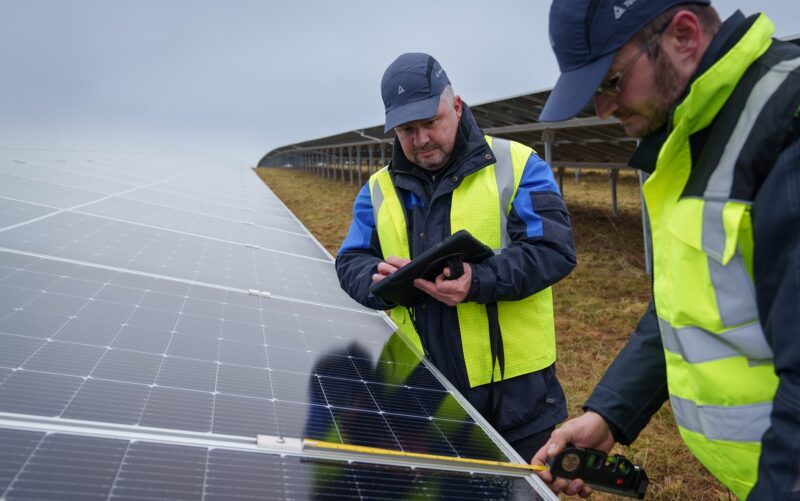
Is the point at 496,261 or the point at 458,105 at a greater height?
the point at 458,105

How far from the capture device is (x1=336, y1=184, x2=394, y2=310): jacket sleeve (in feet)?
9.84

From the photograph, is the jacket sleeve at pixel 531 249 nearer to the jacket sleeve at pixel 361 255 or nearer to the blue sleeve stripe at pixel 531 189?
the blue sleeve stripe at pixel 531 189

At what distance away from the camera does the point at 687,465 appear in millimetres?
4559

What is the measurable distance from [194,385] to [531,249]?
4.75 ft

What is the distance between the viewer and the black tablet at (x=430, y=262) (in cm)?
250

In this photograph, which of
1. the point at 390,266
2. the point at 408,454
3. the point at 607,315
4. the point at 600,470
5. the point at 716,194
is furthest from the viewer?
the point at 607,315

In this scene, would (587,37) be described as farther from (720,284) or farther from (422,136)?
(422,136)

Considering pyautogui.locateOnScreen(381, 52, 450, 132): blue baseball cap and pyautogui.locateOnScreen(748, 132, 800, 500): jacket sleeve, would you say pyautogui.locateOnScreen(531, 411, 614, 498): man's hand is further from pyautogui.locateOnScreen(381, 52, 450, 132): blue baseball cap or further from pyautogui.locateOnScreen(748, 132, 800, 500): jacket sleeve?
pyautogui.locateOnScreen(381, 52, 450, 132): blue baseball cap

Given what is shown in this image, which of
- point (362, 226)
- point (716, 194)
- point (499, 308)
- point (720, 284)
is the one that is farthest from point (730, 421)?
point (362, 226)

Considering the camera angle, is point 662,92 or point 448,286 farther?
point 448,286

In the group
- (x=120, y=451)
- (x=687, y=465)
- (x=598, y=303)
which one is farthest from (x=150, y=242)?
(x=598, y=303)

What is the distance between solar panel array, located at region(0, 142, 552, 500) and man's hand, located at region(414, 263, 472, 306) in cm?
41

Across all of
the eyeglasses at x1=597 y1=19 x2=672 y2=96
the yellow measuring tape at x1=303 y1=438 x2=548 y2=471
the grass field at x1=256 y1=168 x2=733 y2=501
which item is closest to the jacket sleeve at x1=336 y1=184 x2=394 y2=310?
the yellow measuring tape at x1=303 y1=438 x2=548 y2=471

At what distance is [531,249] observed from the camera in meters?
2.72
